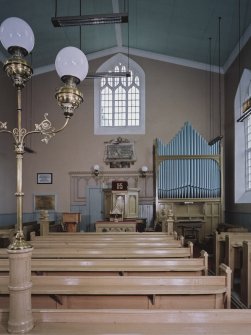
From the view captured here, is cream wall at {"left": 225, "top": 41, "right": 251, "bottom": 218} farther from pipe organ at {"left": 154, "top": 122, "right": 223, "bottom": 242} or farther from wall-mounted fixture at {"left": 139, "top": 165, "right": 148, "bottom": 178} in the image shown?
wall-mounted fixture at {"left": 139, "top": 165, "right": 148, "bottom": 178}

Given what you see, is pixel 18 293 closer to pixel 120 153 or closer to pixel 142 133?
pixel 120 153

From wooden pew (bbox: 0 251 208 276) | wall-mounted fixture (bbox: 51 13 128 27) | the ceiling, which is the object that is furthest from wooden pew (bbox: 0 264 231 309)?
the ceiling

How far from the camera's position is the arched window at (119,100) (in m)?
10.1

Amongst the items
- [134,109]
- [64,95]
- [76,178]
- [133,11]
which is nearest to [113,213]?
[76,178]

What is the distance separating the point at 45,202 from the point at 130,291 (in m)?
8.12

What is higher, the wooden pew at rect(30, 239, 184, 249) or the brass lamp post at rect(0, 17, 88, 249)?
the brass lamp post at rect(0, 17, 88, 249)

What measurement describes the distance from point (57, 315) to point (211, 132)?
900cm

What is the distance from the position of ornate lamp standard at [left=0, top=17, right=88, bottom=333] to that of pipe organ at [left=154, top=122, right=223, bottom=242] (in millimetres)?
7214

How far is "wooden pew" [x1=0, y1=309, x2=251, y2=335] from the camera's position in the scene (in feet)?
5.23

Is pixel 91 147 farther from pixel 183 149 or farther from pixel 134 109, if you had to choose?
pixel 183 149

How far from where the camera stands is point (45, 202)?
9.97m

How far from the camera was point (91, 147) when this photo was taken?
10.0 m

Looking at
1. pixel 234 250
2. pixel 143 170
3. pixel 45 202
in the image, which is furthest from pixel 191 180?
pixel 45 202

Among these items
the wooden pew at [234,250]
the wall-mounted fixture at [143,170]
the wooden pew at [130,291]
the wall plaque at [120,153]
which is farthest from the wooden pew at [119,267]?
the wall plaque at [120,153]
